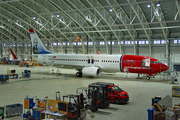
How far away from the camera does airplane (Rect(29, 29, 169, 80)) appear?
966 inches

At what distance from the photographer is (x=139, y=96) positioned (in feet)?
50.0

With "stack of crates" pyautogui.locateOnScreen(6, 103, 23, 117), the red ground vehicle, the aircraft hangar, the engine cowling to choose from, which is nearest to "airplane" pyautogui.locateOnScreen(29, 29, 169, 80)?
the engine cowling

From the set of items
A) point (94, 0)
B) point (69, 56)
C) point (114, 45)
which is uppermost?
point (94, 0)

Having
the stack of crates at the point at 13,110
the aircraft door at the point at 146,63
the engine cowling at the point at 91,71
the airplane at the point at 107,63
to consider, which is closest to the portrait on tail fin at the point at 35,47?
the airplane at the point at 107,63

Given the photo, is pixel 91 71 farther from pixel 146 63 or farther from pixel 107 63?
pixel 146 63

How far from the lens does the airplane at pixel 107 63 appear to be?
24.5 m

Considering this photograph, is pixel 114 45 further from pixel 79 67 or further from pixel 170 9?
pixel 79 67

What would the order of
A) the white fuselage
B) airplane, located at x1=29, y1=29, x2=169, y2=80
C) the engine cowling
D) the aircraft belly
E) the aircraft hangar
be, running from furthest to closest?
1. the white fuselage
2. the aircraft belly
3. the engine cowling
4. airplane, located at x1=29, y1=29, x2=169, y2=80
5. the aircraft hangar

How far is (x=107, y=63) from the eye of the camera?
26719mm

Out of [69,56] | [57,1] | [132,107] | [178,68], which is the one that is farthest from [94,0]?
[132,107]

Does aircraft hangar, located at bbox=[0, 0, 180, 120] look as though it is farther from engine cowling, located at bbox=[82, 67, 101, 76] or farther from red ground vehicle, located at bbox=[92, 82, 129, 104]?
engine cowling, located at bbox=[82, 67, 101, 76]

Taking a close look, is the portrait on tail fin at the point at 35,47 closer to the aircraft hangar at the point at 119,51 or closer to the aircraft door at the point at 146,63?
the aircraft hangar at the point at 119,51

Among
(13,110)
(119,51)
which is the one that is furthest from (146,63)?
(119,51)

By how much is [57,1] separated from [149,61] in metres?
24.5
